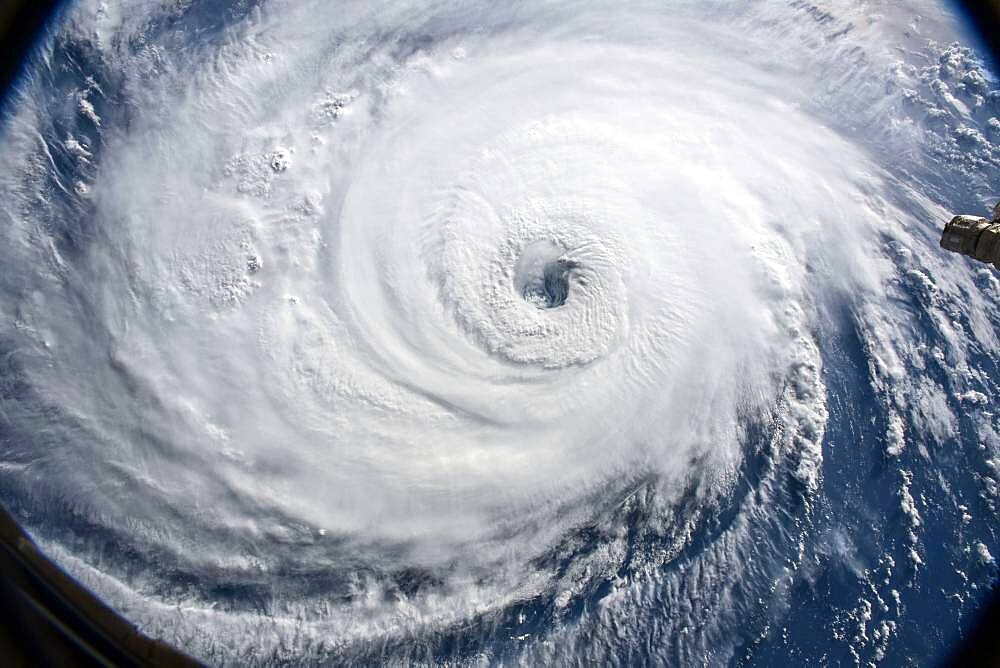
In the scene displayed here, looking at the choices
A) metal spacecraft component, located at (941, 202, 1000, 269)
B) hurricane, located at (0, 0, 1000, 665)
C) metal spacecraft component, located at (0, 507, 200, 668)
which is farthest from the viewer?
hurricane, located at (0, 0, 1000, 665)

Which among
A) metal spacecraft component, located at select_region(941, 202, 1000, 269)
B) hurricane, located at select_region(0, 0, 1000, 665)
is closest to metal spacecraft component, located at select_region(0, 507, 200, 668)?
hurricane, located at select_region(0, 0, 1000, 665)

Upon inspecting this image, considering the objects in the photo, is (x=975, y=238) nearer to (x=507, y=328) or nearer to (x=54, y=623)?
(x=507, y=328)

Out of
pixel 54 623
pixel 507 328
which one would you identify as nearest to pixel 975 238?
pixel 507 328

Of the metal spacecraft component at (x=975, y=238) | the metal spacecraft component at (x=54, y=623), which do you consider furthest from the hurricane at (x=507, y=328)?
the metal spacecraft component at (x=975, y=238)

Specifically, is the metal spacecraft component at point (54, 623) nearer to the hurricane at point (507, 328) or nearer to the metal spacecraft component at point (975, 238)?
the hurricane at point (507, 328)

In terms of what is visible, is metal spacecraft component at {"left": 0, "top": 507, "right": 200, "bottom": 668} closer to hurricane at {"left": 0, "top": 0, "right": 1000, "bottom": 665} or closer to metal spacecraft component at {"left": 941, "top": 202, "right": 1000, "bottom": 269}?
hurricane at {"left": 0, "top": 0, "right": 1000, "bottom": 665}

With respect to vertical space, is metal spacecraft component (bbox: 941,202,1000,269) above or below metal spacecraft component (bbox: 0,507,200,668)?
above
